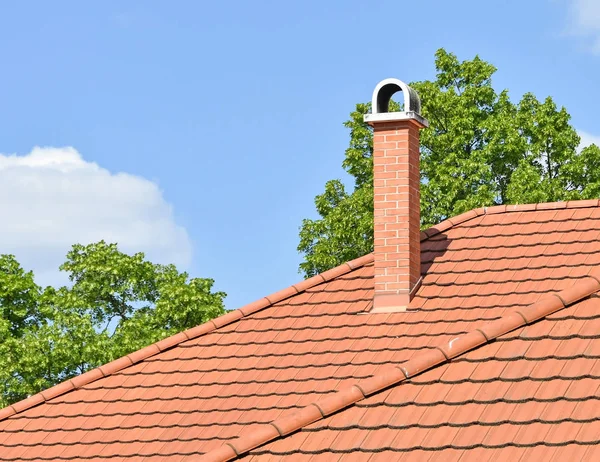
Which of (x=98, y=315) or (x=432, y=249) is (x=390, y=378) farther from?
(x=98, y=315)

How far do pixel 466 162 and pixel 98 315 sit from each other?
11.3 m

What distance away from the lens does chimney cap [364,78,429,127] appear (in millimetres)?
12344

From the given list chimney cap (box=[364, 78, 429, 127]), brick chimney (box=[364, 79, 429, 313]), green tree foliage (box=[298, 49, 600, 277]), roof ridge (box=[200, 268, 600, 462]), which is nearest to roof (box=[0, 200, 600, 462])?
roof ridge (box=[200, 268, 600, 462])

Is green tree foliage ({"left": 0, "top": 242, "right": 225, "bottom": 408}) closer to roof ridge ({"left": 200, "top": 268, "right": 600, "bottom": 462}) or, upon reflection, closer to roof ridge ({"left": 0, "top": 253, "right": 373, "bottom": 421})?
roof ridge ({"left": 0, "top": 253, "right": 373, "bottom": 421})

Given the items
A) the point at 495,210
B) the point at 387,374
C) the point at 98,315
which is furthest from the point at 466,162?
the point at 387,374

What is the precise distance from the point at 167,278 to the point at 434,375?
22234 mm

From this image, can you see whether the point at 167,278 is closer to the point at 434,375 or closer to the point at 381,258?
the point at 381,258

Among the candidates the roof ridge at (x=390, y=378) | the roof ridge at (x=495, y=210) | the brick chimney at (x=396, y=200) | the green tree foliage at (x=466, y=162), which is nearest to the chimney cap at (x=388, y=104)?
the brick chimney at (x=396, y=200)

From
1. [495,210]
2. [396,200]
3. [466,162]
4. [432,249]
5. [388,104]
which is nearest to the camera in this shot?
[396,200]

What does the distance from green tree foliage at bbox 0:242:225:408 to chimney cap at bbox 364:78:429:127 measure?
55.4 feet

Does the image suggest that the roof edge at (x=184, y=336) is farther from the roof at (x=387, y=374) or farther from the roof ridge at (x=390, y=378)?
the roof ridge at (x=390, y=378)

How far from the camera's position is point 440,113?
31109 mm

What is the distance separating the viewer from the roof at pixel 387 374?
8.31 meters

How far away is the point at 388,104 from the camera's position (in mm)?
12297
